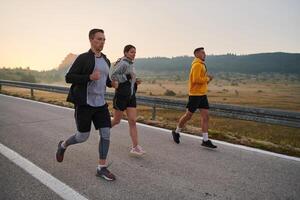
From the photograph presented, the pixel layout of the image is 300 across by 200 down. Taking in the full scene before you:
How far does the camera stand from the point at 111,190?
3.93m

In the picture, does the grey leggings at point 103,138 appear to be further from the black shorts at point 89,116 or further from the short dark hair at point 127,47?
the short dark hair at point 127,47

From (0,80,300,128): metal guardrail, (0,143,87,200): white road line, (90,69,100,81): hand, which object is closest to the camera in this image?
(0,143,87,200): white road line

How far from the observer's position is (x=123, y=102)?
5523 millimetres

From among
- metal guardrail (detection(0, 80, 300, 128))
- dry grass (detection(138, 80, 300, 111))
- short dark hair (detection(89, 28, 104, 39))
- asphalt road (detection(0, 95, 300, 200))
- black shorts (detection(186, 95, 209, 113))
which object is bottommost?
dry grass (detection(138, 80, 300, 111))

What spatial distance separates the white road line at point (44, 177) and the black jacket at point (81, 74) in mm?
1114

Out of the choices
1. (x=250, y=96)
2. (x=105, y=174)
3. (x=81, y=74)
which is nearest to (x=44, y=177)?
(x=105, y=174)

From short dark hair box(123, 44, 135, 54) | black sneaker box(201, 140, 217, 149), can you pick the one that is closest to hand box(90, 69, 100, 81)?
short dark hair box(123, 44, 135, 54)

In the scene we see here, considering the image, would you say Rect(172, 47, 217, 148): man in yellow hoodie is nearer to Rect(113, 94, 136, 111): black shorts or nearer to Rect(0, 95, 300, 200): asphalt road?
Rect(0, 95, 300, 200): asphalt road

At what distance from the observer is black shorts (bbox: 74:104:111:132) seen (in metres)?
4.30

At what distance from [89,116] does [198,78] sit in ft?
8.81

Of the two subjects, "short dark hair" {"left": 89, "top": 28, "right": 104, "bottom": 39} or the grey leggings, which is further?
the grey leggings

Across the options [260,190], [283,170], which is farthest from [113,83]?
[283,170]

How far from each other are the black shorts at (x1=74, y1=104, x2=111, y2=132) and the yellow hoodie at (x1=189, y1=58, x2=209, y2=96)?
2.43 meters

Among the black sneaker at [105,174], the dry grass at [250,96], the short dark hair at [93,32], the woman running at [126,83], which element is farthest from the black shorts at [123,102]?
the dry grass at [250,96]
